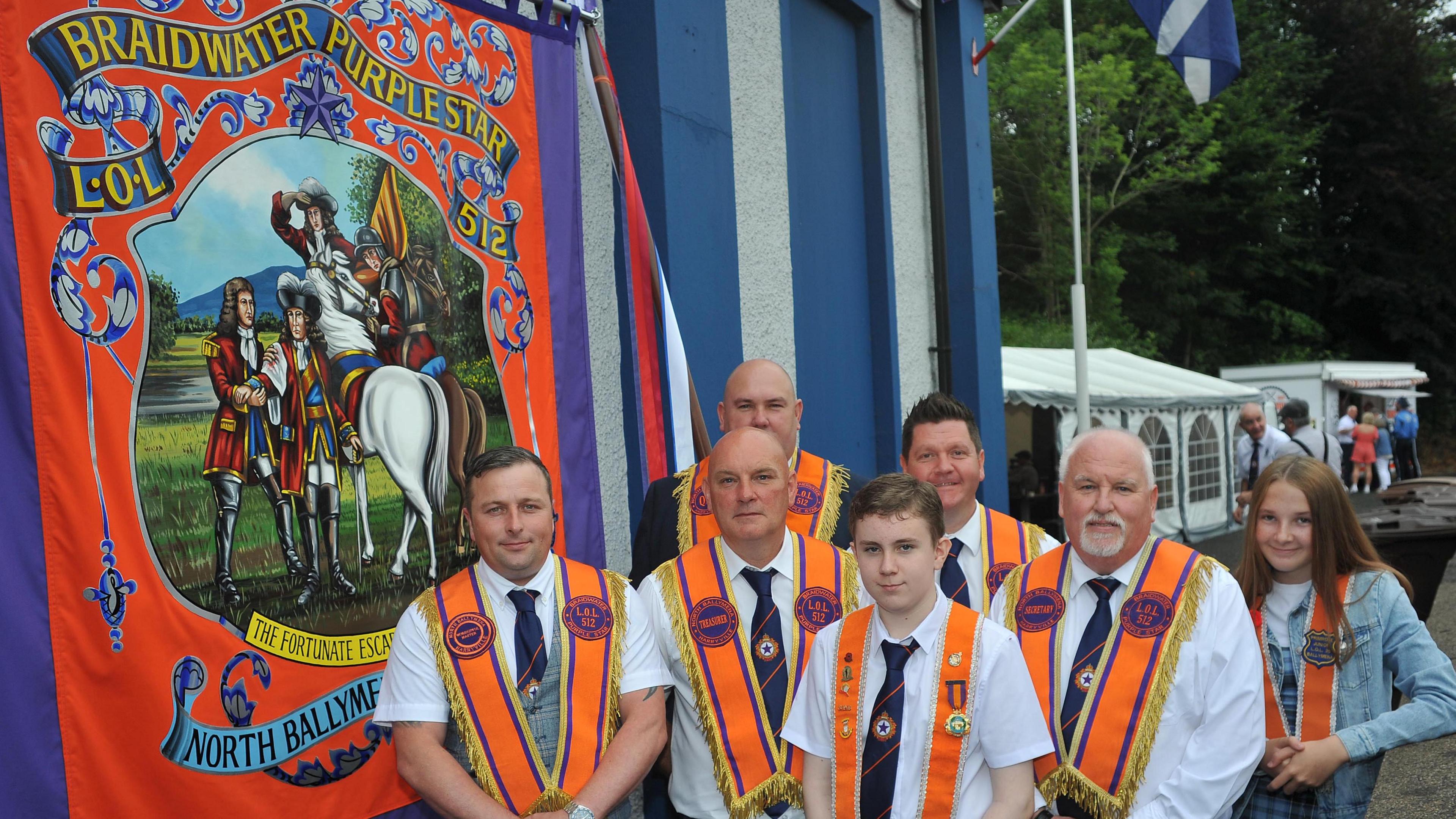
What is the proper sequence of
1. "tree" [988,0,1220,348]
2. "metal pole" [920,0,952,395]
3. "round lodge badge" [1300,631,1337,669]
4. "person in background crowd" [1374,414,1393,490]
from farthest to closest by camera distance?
"tree" [988,0,1220,348]
"person in background crowd" [1374,414,1393,490]
"metal pole" [920,0,952,395]
"round lodge badge" [1300,631,1337,669]

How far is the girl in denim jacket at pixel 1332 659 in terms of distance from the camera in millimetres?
2879

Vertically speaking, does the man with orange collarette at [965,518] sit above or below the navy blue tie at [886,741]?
above

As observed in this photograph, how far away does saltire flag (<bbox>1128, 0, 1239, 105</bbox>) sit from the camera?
Result: 7613mm

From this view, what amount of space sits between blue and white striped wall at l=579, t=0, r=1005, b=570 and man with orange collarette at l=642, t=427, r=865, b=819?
1525 millimetres

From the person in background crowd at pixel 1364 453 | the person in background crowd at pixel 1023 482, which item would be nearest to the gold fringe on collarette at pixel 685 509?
the person in background crowd at pixel 1023 482

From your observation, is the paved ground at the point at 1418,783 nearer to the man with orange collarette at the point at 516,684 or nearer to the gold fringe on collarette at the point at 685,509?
the gold fringe on collarette at the point at 685,509

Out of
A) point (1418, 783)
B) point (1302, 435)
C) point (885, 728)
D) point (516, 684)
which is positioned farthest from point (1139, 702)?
point (1302, 435)

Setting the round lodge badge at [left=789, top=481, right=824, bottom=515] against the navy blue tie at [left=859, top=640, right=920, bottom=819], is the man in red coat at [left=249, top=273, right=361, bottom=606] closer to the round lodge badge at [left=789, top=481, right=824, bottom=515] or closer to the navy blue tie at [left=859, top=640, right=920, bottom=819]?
the round lodge badge at [left=789, top=481, right=824, bottom=515]

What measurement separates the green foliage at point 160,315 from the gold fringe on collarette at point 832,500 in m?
1.89

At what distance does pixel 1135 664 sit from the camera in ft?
8.79

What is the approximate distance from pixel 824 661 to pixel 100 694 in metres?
1.72

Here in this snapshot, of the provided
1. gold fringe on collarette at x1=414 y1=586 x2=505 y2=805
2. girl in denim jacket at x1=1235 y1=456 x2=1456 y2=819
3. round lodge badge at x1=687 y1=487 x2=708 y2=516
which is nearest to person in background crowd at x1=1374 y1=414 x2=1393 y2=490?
girl in denim jacket at x1=1235 y1=456 x2=1456 y2=819

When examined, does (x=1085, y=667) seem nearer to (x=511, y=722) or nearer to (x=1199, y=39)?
(x=511, y=722)

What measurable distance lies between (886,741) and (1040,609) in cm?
58
